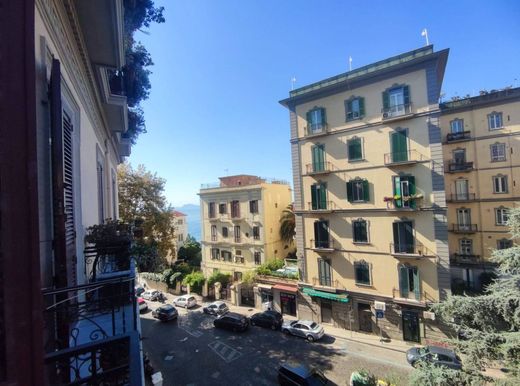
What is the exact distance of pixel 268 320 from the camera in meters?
18.5

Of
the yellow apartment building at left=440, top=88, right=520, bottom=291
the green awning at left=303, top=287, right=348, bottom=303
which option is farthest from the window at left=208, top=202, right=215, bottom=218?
the yellow apartment building at left=440, top=88, right=520, bottom=291

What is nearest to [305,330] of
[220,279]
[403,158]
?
[220,279]

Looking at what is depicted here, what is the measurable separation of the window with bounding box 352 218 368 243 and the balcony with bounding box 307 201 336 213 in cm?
176

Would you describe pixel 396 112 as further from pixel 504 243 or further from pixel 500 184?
pixel 504 243

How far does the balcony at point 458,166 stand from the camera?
68.8 ft

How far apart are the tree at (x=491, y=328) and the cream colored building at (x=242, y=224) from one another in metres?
16.5

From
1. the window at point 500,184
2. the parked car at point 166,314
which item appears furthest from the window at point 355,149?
the parked car at point 166,314

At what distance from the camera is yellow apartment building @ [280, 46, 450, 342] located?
49.6 feet

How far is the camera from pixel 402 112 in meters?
15.8

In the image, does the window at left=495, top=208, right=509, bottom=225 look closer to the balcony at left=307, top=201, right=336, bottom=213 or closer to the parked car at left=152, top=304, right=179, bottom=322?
the balcony at left=307, top=201, right=336, bottom=213

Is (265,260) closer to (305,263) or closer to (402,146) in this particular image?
(305,263)

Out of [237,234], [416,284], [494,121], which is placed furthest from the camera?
[237,234]

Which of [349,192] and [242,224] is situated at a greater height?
[349,192]

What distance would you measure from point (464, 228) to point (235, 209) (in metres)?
19.9
